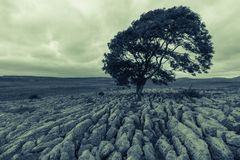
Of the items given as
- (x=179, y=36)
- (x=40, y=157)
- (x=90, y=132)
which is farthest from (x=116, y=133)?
(x=179, y=36)

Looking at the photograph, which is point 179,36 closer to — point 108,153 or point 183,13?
point 183,13

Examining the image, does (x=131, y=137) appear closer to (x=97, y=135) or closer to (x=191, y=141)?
(x=97, y=135)

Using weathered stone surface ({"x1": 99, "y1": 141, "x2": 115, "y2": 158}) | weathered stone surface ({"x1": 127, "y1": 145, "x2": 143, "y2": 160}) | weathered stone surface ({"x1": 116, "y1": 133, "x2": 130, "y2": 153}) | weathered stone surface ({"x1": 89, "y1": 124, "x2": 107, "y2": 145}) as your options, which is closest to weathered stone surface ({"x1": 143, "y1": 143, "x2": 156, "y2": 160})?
weathered stone surface ({"x1": 127, "y1": 145, "x2": 143, "y2": 160})

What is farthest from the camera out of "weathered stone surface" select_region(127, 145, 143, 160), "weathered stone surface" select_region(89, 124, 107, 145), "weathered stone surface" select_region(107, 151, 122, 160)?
"weathered stone surface" select_region(89, 124, 107, 145)

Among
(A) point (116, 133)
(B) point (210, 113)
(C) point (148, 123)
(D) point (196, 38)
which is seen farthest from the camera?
(D) point (196, 38)

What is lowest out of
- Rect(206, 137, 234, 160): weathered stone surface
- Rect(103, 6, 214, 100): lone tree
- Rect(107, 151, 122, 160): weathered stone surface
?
Rect(107, 151, 122, 160): weathered stone surface

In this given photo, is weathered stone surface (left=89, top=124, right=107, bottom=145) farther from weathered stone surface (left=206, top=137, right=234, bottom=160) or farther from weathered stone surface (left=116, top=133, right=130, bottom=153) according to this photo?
weathered stone surface (left=206, top=137, right=234, bottom=160)

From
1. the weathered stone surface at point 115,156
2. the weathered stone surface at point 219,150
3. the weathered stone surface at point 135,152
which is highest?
the weathered stone surface at point 219,150

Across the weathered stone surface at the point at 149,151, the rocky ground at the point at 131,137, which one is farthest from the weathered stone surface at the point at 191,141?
the weathered stone surface at the point at 149,151

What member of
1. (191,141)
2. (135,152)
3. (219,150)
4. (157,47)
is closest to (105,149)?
(135,152)

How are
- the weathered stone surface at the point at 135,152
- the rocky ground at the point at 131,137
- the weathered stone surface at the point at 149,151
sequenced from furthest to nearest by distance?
the rocky ground at the point at 131,137 → the weathered stone surface at the point at 149,151 → the weathered stone surface at the point at 135,152

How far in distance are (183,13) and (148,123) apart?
79.3 ft

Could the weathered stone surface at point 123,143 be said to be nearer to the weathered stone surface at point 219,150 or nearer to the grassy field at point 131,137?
the grassy field at point 131,137

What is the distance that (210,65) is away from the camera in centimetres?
4000
